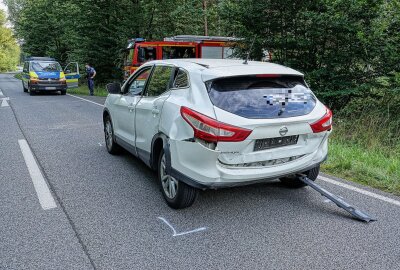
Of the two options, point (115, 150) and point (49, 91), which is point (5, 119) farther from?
point (49, 91)

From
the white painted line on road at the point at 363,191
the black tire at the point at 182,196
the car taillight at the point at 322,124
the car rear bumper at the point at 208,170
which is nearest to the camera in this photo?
the car rear bumper at the point at 208,170

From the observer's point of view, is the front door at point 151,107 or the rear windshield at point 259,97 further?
the front door at point 151,107

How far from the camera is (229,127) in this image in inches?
137

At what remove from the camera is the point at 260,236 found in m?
3.49

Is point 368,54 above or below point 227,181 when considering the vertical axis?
above

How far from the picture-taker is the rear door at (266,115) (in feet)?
11.7

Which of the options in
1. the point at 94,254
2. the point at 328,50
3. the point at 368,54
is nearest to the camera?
the point at 94,254

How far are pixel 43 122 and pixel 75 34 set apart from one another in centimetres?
1666

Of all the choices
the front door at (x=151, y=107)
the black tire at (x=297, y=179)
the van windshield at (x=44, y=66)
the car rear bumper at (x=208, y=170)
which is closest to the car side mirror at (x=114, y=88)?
the front door at (x=151, y=107)

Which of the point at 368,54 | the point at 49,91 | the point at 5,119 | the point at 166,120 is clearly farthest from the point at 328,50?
the point at 49,91

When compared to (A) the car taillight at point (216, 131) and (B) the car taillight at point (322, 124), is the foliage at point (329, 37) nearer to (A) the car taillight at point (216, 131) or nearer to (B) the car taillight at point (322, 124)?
(B) the car taillight at point (322, 124)

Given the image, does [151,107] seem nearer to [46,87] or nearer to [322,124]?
[322,124]

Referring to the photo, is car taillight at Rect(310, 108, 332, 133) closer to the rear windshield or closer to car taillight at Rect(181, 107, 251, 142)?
the rear windshield

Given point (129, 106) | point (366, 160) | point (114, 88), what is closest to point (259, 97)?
point (129, 106)
